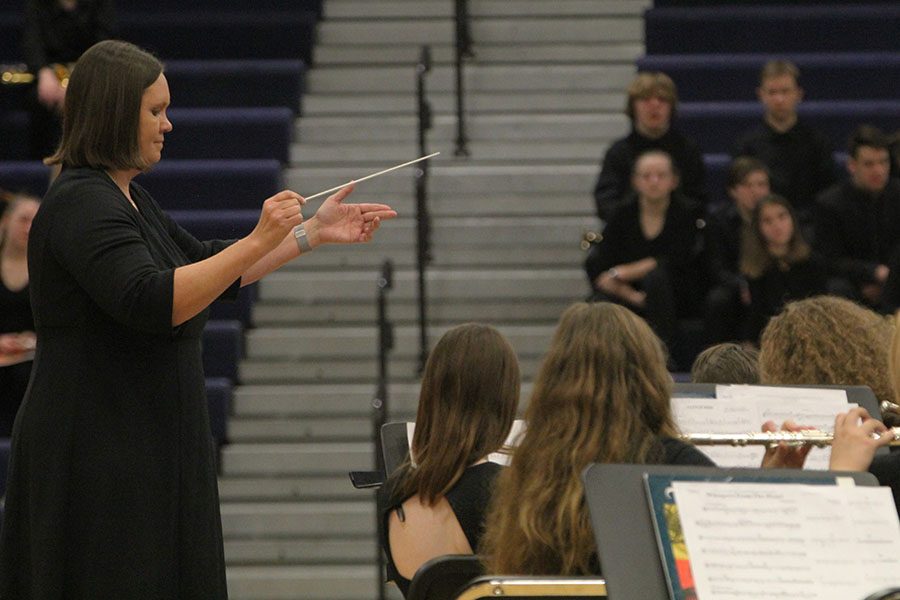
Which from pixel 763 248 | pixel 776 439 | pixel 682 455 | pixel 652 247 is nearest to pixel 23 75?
pixel 652 247

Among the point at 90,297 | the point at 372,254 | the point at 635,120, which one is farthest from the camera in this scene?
the point at 372,254

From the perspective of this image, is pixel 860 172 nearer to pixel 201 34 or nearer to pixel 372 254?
pixel 372 254

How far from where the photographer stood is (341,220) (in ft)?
9.05

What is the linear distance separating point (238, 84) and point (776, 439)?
499cm

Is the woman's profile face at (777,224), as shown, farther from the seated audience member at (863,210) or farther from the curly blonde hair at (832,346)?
the curly blonde hair at (832,346)

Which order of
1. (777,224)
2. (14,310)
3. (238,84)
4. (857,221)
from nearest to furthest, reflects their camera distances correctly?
(14,310) → (777,224) → (857,221) → (238,84)

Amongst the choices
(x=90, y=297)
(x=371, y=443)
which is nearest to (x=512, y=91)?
(x=371, y=443)

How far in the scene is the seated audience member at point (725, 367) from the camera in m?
3.56

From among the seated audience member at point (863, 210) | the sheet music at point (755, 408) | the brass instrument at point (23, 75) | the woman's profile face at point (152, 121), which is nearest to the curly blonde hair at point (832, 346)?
the sheet music at point (755, 408)

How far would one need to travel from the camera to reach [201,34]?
7.68 meters

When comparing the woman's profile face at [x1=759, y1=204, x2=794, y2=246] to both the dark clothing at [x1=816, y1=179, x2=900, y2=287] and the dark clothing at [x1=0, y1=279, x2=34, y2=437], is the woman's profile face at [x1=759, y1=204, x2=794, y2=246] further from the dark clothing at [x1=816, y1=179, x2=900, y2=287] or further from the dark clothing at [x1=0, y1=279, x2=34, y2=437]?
the dark clothing at [x1=0, y1=279, x2=34, y2=437]

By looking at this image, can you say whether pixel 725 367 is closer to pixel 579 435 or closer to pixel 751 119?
pixel 579 435

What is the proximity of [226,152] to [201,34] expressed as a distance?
37.5 inches

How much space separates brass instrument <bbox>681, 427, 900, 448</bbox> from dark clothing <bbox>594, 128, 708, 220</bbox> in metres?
3.41
